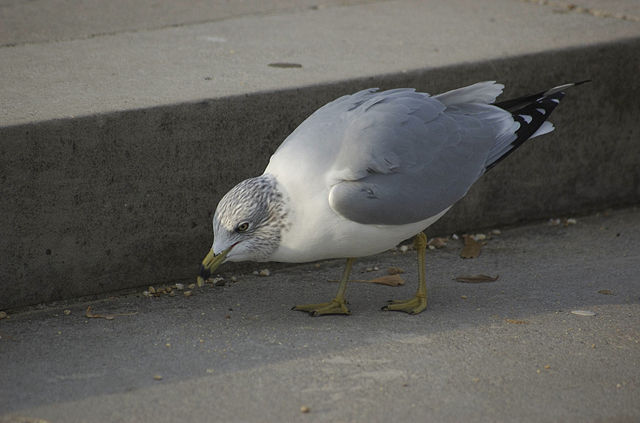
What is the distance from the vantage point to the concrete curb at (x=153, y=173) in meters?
3.84

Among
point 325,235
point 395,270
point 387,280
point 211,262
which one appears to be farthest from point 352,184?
point 395,270

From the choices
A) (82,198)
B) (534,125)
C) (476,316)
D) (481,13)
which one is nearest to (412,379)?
(476,316)

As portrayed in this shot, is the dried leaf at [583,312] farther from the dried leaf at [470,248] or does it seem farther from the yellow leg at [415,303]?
the dried leaf at [470,248]

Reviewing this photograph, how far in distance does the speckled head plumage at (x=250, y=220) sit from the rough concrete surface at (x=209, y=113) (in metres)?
0.66

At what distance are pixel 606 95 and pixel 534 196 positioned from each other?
27.9 inches

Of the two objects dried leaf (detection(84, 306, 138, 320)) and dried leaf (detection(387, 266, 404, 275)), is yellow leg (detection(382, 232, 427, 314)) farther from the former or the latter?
dried leaf (detection(84, 306, 138, 320))

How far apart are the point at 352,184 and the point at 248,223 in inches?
17.9

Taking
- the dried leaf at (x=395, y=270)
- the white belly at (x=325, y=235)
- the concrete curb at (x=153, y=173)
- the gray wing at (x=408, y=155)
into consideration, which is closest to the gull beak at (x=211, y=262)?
the white belly at (x=325, y=235)

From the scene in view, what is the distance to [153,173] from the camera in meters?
4.05

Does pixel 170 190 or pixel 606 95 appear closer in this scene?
pixel 170 190

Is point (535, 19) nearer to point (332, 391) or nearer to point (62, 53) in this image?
point (62, 53)

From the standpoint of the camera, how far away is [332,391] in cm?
317

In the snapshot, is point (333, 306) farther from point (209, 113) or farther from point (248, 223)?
point (209, 113)

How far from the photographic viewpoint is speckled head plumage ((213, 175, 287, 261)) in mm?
3510
